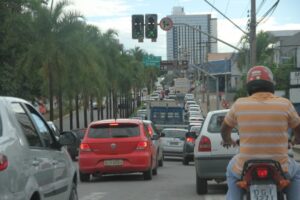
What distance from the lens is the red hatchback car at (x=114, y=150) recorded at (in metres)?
17.7

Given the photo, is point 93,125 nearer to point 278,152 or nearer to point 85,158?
point 85,158

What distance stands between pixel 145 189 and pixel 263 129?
9.22 metres

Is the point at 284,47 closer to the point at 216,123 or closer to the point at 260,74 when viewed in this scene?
the point at 216,123

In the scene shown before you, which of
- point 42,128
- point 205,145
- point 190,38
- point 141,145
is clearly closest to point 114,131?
point 141,145

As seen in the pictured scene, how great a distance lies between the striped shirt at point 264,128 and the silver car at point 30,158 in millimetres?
1910

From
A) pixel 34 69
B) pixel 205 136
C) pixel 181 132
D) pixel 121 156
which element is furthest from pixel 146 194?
pixel 34 69

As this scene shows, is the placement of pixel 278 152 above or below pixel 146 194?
above

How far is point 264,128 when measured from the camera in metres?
6.48

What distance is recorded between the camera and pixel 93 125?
18156mm

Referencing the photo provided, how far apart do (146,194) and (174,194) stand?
22.1 inches

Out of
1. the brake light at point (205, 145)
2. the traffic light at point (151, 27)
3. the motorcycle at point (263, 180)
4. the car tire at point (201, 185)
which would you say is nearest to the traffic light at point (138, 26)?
the traffic light at point (151, 27)

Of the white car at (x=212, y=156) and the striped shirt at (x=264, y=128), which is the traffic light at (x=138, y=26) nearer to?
the white car at (x=212, y=156)

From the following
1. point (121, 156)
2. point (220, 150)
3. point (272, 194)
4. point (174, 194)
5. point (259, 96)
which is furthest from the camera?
point (121, 156)

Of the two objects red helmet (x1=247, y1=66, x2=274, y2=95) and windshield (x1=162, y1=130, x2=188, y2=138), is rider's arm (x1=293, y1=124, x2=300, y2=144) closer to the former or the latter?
red helmet (x1=247, y1=66, x2=274, y2=95)
